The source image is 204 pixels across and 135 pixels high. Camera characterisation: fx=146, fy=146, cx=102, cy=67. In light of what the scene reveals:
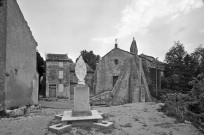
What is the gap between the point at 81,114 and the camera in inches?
280

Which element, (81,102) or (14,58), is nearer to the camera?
(81,102)

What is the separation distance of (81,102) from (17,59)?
8.11 m

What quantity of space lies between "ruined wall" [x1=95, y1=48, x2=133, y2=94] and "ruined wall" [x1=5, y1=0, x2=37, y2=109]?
1041 centimetres

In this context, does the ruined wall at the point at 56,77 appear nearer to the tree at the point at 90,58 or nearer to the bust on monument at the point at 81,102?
the bust on monument at the point at 81,102

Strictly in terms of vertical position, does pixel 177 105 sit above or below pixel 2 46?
below

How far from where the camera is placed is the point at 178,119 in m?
7.72

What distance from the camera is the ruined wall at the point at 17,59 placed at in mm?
10383

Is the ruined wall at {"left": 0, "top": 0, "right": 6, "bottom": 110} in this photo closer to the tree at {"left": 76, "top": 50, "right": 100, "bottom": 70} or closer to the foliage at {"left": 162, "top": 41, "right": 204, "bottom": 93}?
the foliage at {"left": 162, "top": 41, "right": 204, "bottom": 93}

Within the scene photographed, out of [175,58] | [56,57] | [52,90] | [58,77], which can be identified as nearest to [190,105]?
[175,58]

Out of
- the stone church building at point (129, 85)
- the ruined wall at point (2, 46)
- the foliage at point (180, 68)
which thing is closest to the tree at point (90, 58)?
the foliage at point (180, 68)

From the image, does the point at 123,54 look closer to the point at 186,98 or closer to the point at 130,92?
the point at 130,92

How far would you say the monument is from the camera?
20.7 ft

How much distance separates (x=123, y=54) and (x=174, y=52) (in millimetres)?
11141

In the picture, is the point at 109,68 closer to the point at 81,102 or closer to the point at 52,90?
the point at 52,90
